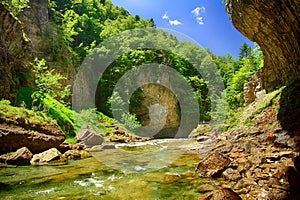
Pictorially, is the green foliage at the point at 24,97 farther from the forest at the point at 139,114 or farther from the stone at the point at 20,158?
the stone at the point at 20,158

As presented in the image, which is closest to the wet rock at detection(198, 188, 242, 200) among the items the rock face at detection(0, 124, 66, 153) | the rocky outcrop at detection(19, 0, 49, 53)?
the rock face at detection(0, 124, 66, 153)

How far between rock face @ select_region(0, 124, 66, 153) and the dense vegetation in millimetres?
5468

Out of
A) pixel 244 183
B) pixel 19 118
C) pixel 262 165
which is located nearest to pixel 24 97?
pixel 19 118

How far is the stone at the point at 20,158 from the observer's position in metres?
9.09

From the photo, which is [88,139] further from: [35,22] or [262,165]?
[35,22]

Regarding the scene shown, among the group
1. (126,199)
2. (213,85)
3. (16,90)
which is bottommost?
(126,199)

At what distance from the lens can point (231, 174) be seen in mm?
6191

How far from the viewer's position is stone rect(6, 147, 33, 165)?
909 cm

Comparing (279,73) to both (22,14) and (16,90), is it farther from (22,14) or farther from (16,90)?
(22,14)

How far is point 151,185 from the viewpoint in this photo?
6.17 meters

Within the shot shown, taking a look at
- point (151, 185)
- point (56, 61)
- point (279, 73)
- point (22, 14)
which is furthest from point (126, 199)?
point (22, 14)

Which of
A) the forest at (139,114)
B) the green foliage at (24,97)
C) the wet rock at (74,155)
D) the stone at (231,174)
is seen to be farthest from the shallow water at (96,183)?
the green foliage at (24,97)

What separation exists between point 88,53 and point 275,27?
106 feet

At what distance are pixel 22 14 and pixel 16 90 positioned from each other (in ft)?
59.6
